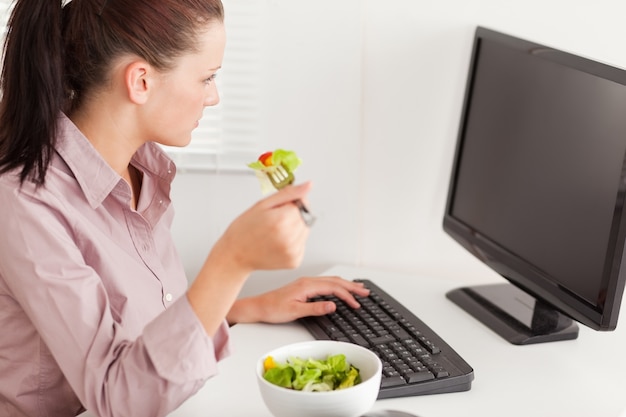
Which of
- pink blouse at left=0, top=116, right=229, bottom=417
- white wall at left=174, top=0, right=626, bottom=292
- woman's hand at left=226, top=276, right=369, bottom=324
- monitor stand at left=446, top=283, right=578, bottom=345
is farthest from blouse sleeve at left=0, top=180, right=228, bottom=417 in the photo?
white wall at left=174, top=0, right=626, bottom=292

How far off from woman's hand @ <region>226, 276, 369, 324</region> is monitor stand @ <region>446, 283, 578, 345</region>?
0.20 m

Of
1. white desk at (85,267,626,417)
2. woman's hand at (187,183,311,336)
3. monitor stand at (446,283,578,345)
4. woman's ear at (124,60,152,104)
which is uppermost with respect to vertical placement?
woman's ear at (124,60,152,104)

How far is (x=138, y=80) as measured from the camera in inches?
48.3

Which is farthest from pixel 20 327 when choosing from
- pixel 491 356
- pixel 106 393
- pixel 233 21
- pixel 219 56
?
pixel 233 21

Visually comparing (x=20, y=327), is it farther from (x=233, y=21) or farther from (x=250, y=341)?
(x=233, y=21)

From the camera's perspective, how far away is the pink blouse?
3.38 feet

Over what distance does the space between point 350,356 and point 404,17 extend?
861 mm

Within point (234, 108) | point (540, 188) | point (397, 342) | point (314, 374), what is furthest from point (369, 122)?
point (314, 374)

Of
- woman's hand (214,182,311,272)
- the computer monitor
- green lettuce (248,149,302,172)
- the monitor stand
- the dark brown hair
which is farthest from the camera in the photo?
the monitor stand

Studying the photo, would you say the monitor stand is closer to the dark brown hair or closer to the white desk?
the white desk

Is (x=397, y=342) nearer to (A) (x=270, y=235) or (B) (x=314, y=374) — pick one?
(B) (x=314, y=374)

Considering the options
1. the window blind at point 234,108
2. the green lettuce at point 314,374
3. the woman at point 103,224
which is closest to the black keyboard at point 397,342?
the green lettuce at point 314,374

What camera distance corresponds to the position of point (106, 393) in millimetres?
1054

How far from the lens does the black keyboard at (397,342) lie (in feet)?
3.94
